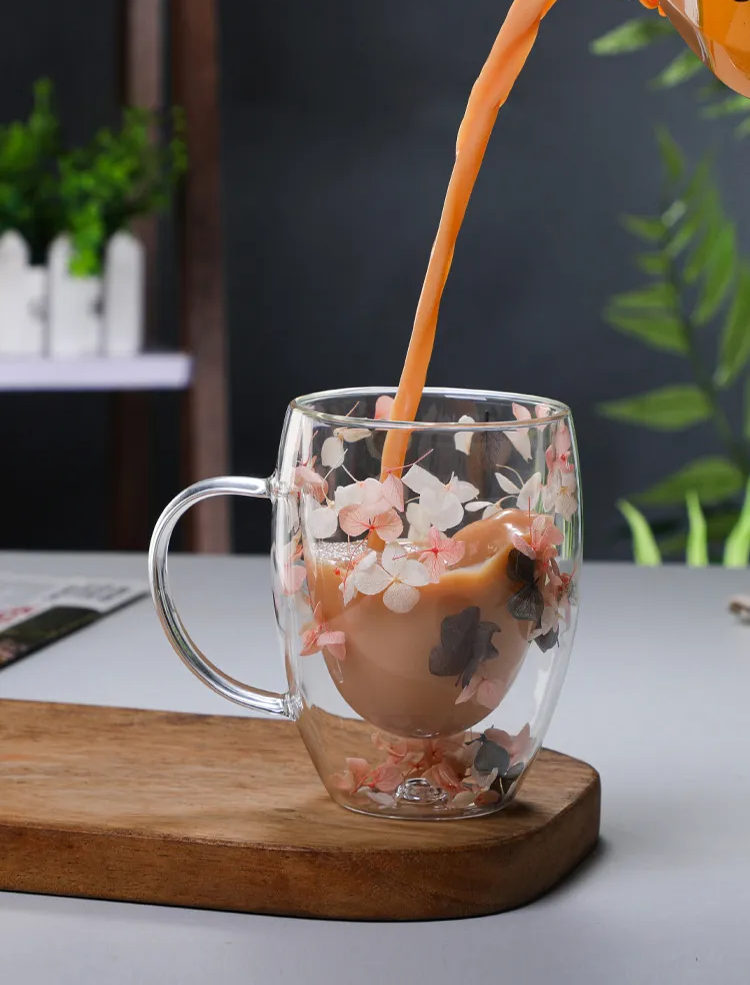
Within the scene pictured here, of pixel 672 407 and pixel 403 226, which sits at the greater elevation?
pixel 403 226

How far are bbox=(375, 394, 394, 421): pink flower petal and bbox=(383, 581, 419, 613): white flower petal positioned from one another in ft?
0.29

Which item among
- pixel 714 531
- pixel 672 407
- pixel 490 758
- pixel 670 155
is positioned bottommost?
pixel 714 531

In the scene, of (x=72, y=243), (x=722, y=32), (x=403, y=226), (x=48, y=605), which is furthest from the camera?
(x=403, y=226)

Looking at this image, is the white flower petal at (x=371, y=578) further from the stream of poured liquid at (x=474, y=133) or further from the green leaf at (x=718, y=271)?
the green leaf at (x=718, y=271)

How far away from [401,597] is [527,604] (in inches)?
1.9

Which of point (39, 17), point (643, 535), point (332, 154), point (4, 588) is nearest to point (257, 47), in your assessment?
point (332, 154)

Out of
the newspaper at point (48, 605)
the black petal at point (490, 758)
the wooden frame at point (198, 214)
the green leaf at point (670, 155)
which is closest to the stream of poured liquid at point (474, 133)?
the black petal at point (490, 758)

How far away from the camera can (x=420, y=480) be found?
44 cm

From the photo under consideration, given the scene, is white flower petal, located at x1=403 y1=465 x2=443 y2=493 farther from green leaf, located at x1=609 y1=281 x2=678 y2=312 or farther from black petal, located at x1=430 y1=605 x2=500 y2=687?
green leaf, located at x1=609 y1=281 x2=678 y2=312

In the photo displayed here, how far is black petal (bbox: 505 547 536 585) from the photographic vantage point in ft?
1.45

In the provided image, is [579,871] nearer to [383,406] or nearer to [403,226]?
[383,406]

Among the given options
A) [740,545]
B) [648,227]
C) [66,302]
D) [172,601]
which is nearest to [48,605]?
[172,601]

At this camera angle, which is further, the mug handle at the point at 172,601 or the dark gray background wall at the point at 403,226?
the dark gray background wall at the point at 403,226

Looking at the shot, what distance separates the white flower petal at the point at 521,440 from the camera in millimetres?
443
